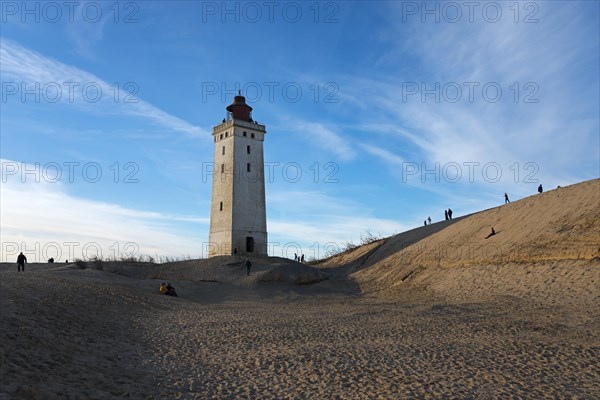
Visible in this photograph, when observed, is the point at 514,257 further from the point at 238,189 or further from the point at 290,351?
the point at 238,189

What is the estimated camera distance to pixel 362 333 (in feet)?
44.9

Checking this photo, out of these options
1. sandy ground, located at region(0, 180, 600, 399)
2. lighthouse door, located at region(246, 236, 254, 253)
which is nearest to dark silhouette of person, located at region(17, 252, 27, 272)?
sandy ground, located at region(0, 180, 600, 399)

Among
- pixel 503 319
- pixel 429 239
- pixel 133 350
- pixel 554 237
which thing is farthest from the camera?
pixel 429 239

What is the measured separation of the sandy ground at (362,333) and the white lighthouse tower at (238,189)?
11878 mm

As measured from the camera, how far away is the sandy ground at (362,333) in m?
8.35

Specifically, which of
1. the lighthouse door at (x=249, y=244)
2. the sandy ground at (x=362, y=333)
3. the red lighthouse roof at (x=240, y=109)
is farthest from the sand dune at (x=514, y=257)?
the red lighthouse roof at (x=240, y=109)

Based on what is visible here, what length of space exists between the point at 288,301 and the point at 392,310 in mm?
8281

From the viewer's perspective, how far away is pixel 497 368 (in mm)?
9617

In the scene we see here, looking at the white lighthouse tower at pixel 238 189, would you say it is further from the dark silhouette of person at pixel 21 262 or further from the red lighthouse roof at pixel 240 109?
the dark silhouette of person at pixel 21 262

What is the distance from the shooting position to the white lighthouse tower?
40.5 meters

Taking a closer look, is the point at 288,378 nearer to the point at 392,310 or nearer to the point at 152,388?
the point at 152,388

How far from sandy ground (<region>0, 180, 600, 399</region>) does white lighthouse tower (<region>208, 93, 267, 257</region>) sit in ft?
39.0

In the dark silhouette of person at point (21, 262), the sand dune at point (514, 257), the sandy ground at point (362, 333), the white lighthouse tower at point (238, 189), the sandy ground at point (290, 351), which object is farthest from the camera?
Answer: the white lighthouse tower at point (238, 189)

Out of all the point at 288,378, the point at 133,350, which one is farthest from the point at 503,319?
the point at 133,350
